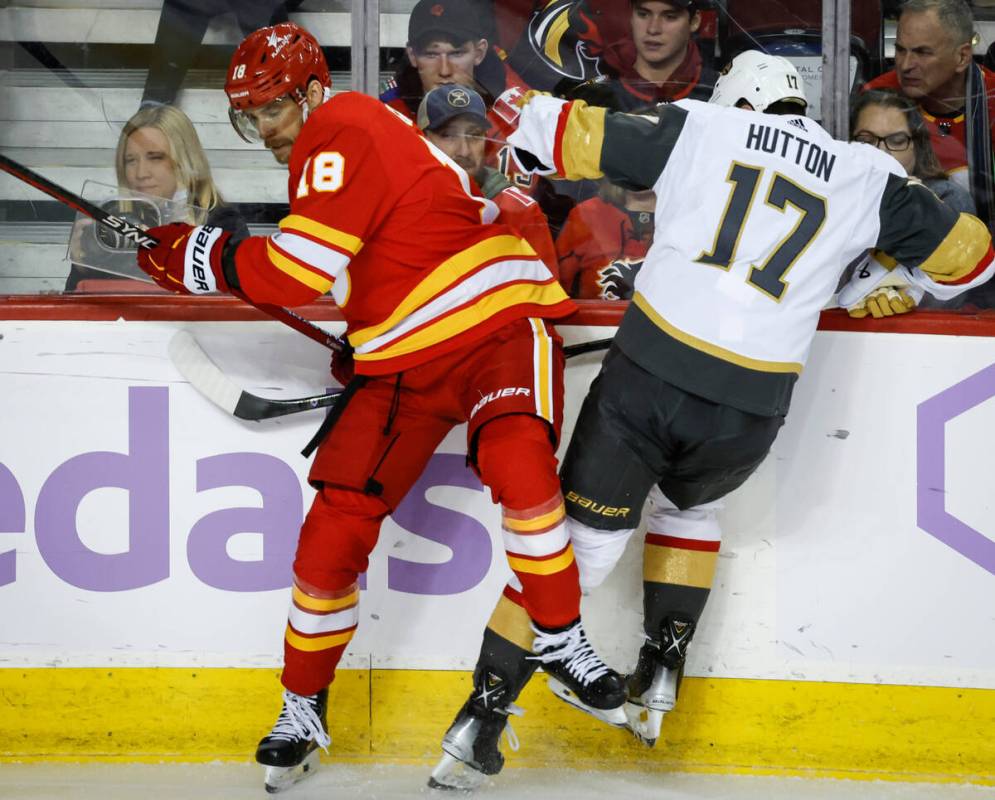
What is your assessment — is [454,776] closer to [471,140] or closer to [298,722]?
[298,722]

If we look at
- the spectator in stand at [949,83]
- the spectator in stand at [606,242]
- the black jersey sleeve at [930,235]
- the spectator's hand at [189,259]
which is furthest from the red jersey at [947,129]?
the spectator's hand at [189,259]

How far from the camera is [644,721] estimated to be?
7.04ft

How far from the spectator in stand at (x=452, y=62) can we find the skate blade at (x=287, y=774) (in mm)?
1155

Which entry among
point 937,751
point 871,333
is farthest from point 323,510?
point 937,751

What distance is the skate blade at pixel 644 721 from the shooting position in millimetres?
2125

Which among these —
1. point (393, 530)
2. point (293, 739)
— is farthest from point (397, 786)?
point (393, 530)

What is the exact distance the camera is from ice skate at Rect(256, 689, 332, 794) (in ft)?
6.53

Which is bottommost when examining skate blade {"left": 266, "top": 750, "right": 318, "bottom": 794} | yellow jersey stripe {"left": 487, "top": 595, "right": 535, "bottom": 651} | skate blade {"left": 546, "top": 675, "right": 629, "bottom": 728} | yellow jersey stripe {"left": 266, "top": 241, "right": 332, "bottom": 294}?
skate blade {"left": 266, "top": 750, "right": 318, "bottom": 794}

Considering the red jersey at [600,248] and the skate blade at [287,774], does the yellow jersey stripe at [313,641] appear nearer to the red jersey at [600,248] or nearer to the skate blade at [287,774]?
the skate blade at [287,774]

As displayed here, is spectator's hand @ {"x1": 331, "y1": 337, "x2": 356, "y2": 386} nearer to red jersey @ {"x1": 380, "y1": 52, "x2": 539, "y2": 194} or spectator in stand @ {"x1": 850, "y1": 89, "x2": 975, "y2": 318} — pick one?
red jersey @ {"x1": 380, "y1": 52, "x2": 539, "y2": 194}

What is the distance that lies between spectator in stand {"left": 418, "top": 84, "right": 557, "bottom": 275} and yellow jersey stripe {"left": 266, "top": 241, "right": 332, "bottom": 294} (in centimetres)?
51

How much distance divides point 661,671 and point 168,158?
4.48 ft

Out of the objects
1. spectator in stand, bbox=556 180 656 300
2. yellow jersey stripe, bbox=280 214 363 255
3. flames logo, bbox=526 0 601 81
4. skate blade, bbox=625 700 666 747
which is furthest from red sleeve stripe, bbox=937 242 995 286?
yellow jersey stripe, bbox=280 214 363 255

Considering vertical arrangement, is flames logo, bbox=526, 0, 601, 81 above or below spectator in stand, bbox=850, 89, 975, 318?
above
